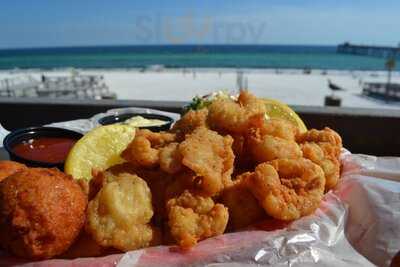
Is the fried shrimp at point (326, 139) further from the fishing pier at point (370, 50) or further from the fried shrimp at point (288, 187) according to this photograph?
the fishing pier at point (370, 50)

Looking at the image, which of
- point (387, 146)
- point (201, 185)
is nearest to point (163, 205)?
point (201, 185)

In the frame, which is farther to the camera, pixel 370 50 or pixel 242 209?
pixel 370 50

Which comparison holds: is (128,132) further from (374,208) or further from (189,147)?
(374,208)

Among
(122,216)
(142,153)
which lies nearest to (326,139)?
(142,153)

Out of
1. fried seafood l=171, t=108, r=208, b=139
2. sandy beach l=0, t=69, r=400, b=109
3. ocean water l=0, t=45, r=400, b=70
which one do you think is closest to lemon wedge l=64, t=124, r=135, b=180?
fried seafood l=171, t=108, r=208, b=139

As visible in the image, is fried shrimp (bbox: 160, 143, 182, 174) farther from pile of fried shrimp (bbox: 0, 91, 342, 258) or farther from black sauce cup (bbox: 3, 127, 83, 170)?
black sauce cup (bbox: 3, 127, 83, 170)

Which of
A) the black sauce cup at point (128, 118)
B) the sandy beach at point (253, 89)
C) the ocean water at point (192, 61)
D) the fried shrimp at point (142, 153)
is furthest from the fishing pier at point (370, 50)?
the fried shrimp at point (142, 153)

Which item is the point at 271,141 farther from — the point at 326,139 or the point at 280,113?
the point at 280,113

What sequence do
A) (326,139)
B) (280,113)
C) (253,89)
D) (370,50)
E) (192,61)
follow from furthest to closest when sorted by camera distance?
(370,50), (192,61), (253,89), (280,113), (326,139)
